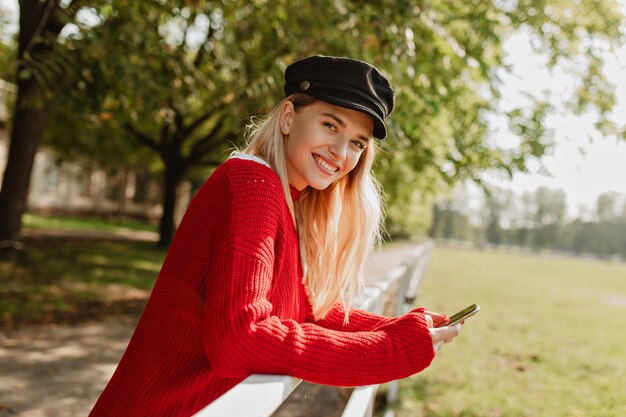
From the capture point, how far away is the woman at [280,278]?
120 centimetres

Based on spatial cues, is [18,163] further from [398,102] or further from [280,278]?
[280,278]

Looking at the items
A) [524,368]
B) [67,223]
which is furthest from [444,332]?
[67,223]

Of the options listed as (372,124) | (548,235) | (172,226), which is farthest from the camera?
(548,235)

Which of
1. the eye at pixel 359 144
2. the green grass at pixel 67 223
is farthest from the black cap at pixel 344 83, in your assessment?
the green grass at pixel 67 223

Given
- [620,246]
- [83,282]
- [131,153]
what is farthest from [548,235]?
[83,282]

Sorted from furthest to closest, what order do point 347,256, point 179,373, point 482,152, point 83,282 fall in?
point 83,282 < point 482,152 < point 347,256 < point 179,373

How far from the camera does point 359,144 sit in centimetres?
179

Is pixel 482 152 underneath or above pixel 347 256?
above

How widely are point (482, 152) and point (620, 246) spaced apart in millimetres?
113398

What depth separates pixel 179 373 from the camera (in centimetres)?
137

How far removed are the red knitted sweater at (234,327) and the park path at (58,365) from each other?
6.30 feet

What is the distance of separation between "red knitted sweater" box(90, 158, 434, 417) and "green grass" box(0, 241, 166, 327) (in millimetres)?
5880

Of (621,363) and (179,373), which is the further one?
(621,363)

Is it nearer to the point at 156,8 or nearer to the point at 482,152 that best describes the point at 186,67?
the point at 156,8
